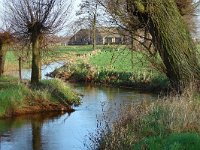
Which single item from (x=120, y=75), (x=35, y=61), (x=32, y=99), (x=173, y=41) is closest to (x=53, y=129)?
(x=32, y=99)

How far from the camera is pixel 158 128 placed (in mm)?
9898

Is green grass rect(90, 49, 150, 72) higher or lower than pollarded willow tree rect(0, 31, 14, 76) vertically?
lower

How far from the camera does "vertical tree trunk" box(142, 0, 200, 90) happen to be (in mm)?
12367

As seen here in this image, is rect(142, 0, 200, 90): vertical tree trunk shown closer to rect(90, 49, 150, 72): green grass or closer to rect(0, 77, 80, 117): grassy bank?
rect(90, 49, 150, 72): green grass

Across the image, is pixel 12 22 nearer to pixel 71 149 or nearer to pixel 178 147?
pixel 71 149

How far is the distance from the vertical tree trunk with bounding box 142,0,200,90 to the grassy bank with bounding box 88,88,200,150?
106 cm

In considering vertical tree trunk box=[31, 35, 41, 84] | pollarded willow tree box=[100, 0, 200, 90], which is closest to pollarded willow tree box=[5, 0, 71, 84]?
vertical tree trunk box=[31, 35, 41, 84]

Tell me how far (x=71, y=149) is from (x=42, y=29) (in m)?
11.2

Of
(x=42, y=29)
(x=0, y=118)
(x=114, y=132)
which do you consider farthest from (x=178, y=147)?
(x=42, y=29)

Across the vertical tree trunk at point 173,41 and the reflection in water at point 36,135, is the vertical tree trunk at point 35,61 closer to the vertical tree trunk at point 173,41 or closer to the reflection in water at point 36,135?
the reflection in water at point 36,135

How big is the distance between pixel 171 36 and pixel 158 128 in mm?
3571

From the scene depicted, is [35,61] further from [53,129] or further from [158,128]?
[158,128]

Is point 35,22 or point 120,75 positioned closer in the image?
point 35,22

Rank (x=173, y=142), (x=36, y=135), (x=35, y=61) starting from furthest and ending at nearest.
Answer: (x=35, y=61) < (x=36, y=135) < (x=173, y=142)
